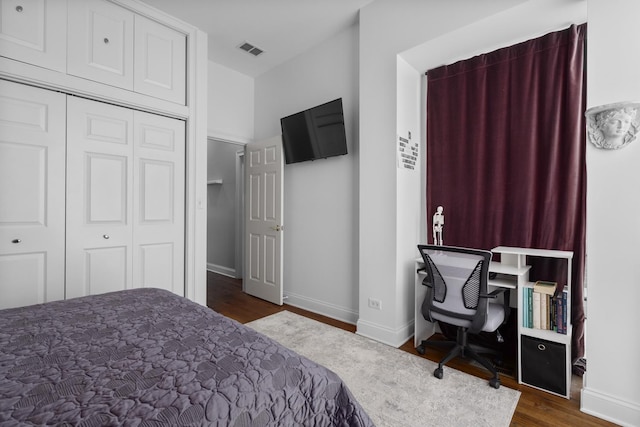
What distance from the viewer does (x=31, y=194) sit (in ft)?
7.46

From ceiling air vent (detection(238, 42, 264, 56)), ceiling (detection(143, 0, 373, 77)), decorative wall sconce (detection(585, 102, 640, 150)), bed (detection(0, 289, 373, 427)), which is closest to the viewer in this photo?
bed (detection(0, 289, 373, 427))

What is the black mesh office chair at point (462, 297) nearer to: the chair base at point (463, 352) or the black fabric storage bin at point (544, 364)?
the chair base at point (463, 352)

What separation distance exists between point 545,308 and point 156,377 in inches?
96.0

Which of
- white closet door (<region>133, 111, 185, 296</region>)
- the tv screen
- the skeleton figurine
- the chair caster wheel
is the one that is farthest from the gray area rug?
the tv screen

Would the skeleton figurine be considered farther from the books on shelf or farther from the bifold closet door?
the bifold closet door

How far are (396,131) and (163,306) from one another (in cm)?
231

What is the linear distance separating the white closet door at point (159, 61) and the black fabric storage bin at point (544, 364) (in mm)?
3756

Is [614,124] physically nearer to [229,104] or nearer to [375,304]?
[375,304]

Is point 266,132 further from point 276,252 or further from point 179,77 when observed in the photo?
point 276,252

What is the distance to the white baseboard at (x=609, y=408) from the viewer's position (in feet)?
5.54

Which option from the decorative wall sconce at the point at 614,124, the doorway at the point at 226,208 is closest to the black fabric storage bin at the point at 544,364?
the decorative wall sconce at the point at 614,124

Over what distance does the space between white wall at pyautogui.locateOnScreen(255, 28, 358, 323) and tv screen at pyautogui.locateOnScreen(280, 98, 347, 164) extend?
13 cm

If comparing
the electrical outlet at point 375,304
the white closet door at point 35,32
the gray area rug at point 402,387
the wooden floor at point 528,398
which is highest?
the white closet door at point 35,32

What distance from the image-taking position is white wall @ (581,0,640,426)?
5.58ft
